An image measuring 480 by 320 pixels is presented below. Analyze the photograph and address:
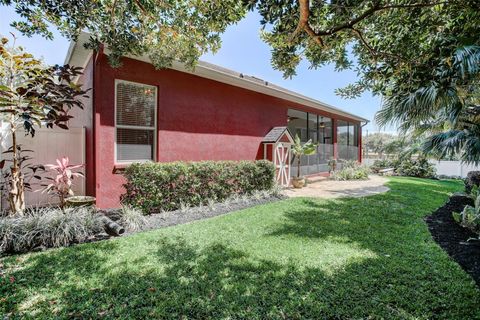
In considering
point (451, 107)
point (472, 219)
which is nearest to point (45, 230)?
point (472, 219)

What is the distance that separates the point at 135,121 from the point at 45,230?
3.61m

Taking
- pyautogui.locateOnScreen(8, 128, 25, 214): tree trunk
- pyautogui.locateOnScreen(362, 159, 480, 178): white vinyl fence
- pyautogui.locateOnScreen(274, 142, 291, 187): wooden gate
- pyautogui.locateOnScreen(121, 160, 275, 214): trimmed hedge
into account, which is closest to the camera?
pyautogui.locateOnScreen(8, 128, 25, 214): tree trunk

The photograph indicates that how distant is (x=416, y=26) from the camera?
155 inches

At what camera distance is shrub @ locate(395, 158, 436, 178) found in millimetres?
17047

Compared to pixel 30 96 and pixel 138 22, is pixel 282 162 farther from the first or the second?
pixel 30 96

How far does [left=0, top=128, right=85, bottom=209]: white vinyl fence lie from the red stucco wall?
1.23m

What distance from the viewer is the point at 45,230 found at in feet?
13.4

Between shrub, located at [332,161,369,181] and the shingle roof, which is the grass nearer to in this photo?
the shingle roof

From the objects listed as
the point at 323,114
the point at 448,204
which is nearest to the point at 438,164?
the point at 323,114

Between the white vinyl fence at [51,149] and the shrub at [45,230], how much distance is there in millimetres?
2183

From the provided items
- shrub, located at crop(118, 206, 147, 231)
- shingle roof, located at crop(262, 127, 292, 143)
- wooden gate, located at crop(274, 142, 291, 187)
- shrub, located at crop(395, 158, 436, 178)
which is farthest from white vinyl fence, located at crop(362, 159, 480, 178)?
shrub, located at crop(118, 206, 147, 231)

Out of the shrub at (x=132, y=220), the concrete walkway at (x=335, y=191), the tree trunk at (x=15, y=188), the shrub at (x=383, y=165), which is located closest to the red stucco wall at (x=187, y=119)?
the shrub at (x=132, y=220)

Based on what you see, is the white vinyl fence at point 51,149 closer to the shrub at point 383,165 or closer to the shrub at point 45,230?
the shrub at point 45,230

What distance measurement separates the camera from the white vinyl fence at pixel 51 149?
20.4ft
